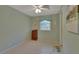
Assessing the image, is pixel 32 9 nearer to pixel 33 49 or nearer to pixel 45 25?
pixel 45 25

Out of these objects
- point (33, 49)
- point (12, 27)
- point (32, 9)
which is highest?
point (32, 9)

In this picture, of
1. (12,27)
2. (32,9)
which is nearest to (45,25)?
(32,9)

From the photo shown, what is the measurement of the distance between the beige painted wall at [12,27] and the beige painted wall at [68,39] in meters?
0.34

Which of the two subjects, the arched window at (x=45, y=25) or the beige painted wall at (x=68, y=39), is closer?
the beige painted wall at (x=68, y=39)

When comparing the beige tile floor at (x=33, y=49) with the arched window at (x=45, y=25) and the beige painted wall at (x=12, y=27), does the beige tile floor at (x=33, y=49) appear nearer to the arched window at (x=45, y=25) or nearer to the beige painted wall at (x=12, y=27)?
the beige painted wall at (x=12, y=27)

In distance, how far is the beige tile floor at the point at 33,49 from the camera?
1005 mm

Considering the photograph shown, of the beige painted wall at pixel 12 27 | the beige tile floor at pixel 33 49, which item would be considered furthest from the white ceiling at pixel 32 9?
the beige tile floor at pixel 33 49

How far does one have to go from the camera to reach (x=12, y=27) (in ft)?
3.56

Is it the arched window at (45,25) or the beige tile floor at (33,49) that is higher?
the arched window at (45,25)

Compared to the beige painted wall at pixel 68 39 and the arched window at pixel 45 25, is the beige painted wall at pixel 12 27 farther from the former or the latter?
the beige painted wall at pixel 68 39

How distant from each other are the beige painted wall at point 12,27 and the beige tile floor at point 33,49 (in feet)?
0.20

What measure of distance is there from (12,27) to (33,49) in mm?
300

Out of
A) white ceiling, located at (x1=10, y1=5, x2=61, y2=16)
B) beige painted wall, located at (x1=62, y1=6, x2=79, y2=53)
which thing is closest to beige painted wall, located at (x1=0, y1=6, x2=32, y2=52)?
white ceiling, located at (x1=10, y1=5, x2=61, y2=16)

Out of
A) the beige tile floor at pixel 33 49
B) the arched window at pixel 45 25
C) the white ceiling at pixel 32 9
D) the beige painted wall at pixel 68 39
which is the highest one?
the white ceiling at pixel 32 9
